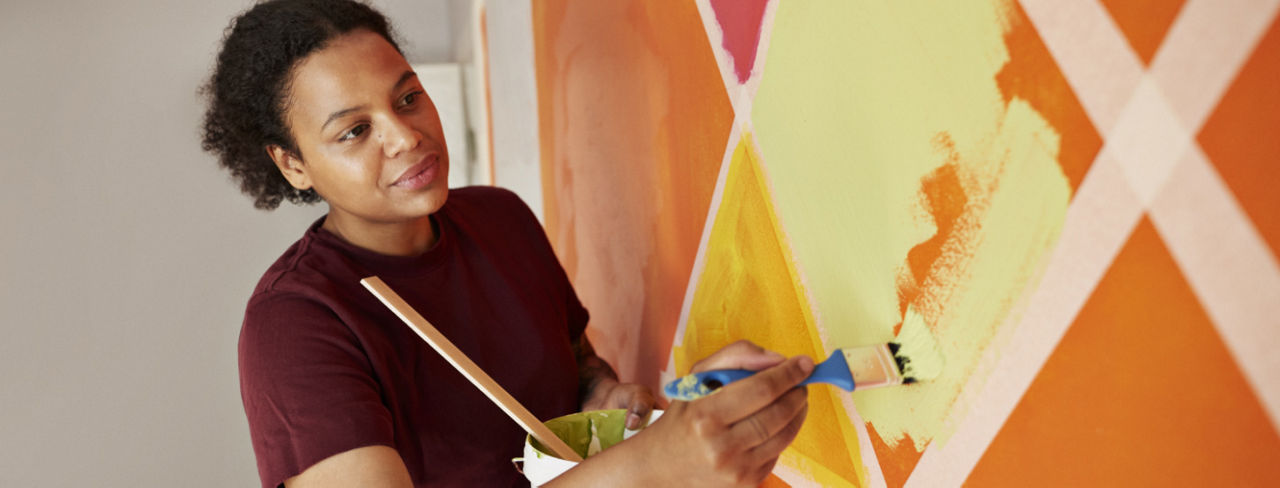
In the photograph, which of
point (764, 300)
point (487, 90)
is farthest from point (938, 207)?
point (487, 90)

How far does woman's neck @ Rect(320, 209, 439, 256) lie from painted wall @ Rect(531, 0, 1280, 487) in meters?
0.32

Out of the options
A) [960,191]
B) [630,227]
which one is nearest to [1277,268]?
[960,191]

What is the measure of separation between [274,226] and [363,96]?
1724 mm

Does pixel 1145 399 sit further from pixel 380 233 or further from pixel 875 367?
pixel 380 233

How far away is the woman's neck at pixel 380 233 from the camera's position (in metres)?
1.06

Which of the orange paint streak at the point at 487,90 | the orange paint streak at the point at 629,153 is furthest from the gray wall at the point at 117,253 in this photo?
the orange paint streak at the point at 629,153

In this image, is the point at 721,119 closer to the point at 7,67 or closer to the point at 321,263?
the point at 321,263

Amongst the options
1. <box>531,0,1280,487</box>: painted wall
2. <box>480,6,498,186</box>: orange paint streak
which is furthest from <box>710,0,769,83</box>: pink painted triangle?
<box>480,6,498,186</box>: orange paint streak

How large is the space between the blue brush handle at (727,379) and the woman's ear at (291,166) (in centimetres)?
54

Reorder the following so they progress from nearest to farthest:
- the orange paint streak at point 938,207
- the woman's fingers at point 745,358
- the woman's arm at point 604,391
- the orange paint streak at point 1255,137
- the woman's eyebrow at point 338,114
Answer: the orange paint streak at point 1255,137 → the orange paint streak at point 938,207 → the woman's fingers at point 745,358 → the woman's eyebrow at point 338,114 → the woman's arm at point 604,391

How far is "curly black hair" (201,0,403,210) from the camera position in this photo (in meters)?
1.00

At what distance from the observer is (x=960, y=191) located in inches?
26.6

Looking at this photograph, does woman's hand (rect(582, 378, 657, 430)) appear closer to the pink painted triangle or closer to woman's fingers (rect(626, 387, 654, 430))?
woman's fingers (rect(626, 387, 654, 430))

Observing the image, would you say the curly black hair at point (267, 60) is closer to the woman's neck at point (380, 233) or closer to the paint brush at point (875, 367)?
the woman's neck at point (380, 233)
